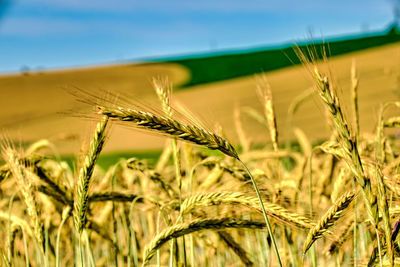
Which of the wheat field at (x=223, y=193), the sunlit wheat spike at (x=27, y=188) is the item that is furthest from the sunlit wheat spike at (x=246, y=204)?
the sunlit wheat spike at (x=27, y=188)

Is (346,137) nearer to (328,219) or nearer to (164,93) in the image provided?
(328,219)

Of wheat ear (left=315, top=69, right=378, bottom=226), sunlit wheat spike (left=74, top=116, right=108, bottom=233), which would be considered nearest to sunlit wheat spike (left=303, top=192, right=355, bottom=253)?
wheat ear (left=315, top=69, right=378, bottom=226)

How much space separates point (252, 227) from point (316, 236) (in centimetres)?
27

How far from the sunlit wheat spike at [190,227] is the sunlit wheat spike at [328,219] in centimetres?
24

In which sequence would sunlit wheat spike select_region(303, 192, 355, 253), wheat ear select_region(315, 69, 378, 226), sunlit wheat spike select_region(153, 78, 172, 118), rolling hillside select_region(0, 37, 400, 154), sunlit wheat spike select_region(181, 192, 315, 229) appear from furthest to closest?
rolling hillside select_region(0, 37, 400, 154) < sunlit wheat spike select_region(153, 78, 172, 118) < sunlit wheat spike select_region(181, 192, 315, 229) < sunlit wheat spike select_region(303, 192, 355, 253) < wheat ear select_region(315, 69, 378, 226)

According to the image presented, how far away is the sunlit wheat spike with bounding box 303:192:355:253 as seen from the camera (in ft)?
4.92

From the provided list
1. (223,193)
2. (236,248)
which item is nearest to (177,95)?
(236,248)

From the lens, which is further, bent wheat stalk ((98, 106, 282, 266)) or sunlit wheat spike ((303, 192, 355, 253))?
sunlit wheat spike ((303, 192, 355, 253))

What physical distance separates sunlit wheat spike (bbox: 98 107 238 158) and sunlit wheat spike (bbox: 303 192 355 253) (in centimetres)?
38

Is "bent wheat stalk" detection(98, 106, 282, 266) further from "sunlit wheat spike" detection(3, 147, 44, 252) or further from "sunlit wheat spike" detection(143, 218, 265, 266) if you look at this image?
"sunlit wheat spike" detection(3, 147, 44, 252)

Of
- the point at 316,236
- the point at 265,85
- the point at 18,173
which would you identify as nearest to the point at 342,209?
the point at 316,236

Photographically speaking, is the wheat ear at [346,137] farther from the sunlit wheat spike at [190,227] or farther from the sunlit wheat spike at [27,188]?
the sunlit wheat spike at [27,188]

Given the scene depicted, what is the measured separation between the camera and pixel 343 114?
1.29 metres

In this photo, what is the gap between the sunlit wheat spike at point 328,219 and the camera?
1.50 m
